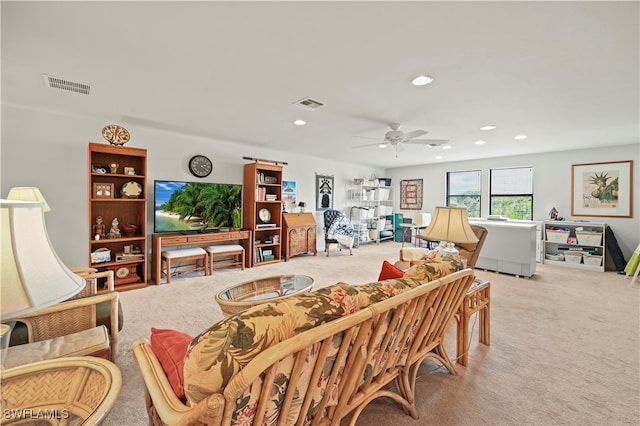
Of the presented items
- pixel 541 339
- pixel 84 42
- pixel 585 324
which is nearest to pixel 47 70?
pixel 84 42

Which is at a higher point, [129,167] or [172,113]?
[172,113]

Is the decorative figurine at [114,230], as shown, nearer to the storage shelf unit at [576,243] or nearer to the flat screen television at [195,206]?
the flat screen television at [195,206]

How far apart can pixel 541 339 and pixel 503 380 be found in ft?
2.96

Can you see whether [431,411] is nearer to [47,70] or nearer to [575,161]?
[47,70]

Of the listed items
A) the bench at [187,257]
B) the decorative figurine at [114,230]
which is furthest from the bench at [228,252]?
the decorative figurine at [114,230]

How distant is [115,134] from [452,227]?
4.13 m

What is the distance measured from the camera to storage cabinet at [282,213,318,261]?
5.59 metres

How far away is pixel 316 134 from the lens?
14.4 ft

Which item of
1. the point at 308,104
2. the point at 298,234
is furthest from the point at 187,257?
the point at 308,104

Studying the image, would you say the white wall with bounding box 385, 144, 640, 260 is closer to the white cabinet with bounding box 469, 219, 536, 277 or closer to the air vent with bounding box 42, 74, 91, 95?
the white cabinet with bounding box 469, 219, 536, 277

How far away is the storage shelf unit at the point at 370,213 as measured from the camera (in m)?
7.54

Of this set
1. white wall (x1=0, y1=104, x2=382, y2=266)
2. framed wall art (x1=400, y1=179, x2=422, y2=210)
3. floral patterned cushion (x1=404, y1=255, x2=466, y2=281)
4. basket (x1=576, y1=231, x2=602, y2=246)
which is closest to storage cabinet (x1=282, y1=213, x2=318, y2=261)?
white wall (x1=0, y1=104, x2=382, y2=266)

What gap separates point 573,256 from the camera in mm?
5238

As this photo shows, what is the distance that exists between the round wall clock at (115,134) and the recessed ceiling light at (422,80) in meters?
3.61
